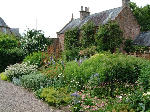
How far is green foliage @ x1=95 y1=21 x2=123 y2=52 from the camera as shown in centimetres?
2409

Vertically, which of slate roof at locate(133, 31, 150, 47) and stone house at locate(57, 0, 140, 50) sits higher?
stone house at locate(57, 0, 140, 50)

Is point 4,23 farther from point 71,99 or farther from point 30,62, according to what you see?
point 71,99

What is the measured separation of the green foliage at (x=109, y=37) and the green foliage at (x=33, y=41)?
6.74m

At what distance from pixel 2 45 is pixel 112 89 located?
47.0ft

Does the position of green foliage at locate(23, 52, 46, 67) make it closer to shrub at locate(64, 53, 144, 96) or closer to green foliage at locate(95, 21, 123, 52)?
shrub at locate(64, 53, 144, 96)

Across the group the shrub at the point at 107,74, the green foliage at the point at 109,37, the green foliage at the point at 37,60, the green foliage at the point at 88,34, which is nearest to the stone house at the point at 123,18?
the green foliage at the point at 88,34

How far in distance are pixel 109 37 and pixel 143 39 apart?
543cm

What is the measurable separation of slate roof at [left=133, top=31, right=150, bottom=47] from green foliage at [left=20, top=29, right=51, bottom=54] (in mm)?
Result: 12152

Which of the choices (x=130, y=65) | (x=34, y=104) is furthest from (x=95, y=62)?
(x=34, y=104)

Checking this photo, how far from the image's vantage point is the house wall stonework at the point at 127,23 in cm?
2643

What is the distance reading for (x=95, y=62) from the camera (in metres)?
Result: 10.3

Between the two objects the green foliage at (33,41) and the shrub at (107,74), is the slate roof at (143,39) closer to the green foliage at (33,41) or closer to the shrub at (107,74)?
the green foliage at (33,41)

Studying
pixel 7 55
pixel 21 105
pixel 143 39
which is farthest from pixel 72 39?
pixel 21 105

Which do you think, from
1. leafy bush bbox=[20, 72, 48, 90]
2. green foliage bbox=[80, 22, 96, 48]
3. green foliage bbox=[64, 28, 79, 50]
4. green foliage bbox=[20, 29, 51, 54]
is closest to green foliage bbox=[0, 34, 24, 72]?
green foliage bbox=[20, 29, 51, 54]
